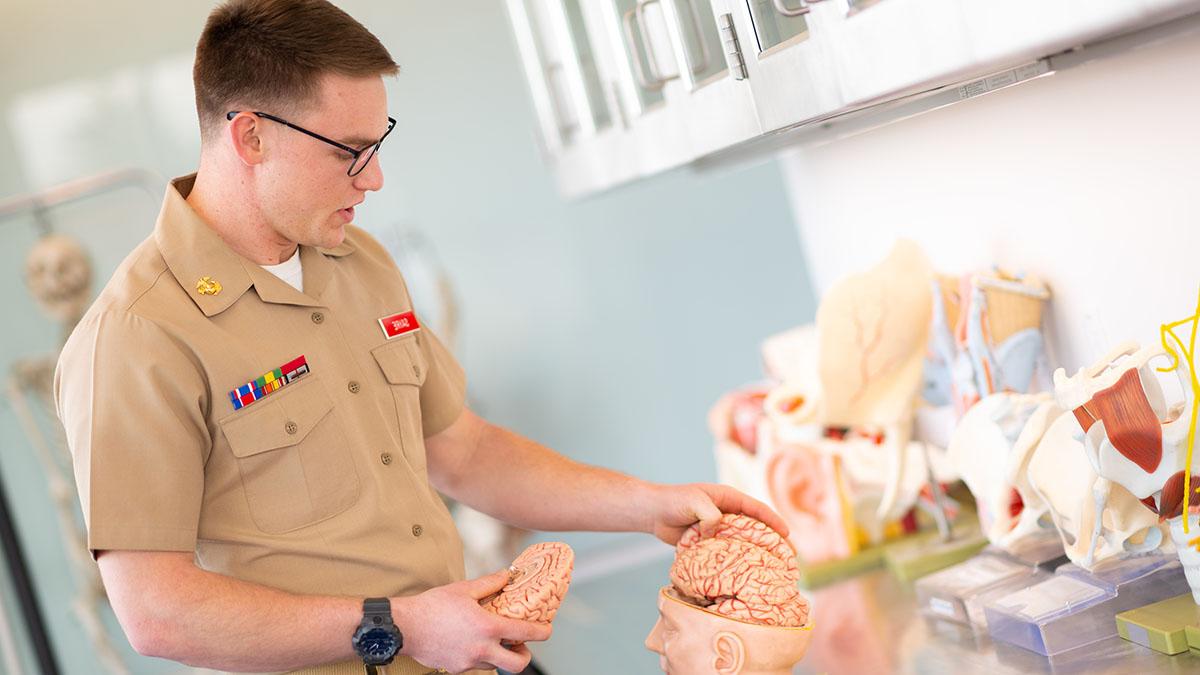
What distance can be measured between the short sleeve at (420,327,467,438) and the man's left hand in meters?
0.32

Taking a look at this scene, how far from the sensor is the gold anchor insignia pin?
1474 millimetres

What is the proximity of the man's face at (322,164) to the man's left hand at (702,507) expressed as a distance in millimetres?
532

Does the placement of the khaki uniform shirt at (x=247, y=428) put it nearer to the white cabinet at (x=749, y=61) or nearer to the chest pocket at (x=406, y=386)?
the chest pocket at (x=406, y=386)

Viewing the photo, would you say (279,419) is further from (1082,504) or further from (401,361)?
(1082,504)

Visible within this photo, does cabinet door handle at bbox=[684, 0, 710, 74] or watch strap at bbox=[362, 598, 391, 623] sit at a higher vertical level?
cabinet door handle at bbox=[684, 0, 710, 74]

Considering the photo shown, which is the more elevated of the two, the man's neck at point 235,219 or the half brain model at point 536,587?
the man's neck at point 235,219

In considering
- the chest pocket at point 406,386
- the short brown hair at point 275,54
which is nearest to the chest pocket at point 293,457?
the chest pocket at point 406,386

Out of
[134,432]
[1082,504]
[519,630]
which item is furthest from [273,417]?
[1082,504]

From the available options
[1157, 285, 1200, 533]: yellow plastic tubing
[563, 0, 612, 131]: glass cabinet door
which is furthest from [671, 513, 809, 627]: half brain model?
[563, 0, 612, 131]: glass cabinet door

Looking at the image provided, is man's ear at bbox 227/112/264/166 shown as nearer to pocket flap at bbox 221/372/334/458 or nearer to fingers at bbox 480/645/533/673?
pocket flap at bbox 221/372/334/458

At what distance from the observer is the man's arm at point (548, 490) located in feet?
5.39

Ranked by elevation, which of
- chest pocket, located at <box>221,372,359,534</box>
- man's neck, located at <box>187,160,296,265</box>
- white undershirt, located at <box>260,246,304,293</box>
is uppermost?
man's neck, located at <box>187,160,296,265</box>

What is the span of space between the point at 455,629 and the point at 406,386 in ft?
1.23

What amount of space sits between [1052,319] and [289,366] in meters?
1.11
